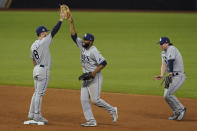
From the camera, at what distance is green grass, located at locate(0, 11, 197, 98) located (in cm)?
1494

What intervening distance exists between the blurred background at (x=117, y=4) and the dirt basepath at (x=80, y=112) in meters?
24.4

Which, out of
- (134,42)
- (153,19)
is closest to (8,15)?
(153,19)

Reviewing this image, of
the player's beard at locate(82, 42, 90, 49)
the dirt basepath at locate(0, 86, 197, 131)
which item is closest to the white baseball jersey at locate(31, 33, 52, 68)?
the player's beard at locate(82, 42, 90, 49)

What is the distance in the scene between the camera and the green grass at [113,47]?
49.0 feet

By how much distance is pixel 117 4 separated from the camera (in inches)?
1463

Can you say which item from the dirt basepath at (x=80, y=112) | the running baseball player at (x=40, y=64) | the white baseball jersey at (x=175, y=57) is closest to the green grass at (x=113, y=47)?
the dirt basepath at (x=80, y=112)

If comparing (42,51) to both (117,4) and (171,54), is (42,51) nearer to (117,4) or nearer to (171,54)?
(171,54)

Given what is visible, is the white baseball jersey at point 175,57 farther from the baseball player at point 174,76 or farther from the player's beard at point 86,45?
the player's beard at point 86,45

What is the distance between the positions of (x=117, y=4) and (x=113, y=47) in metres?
15.4

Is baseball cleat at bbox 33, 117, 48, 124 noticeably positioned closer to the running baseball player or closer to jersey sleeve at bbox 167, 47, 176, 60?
the running baseball player

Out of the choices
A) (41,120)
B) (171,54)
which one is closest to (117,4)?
(171,54)

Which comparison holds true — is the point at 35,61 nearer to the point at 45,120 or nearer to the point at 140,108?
the point at 45,120

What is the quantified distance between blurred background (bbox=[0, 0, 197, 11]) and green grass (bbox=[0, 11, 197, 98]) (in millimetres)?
1066

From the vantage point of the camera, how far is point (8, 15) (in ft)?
112
